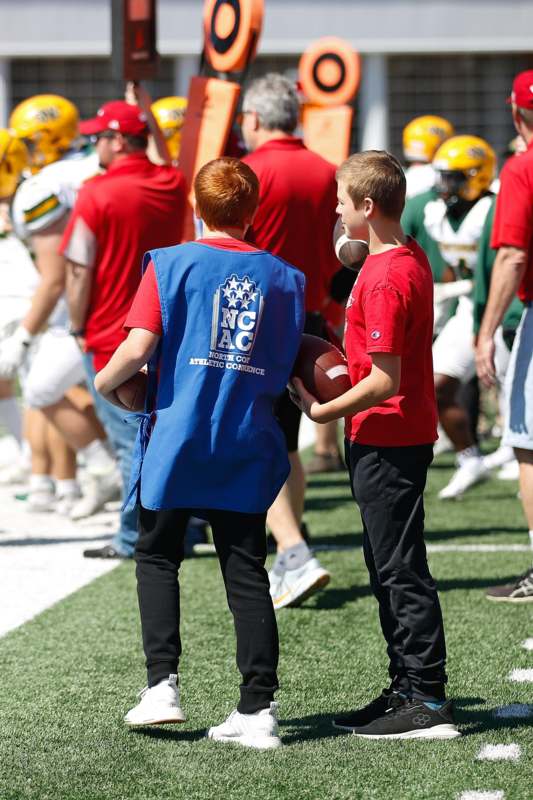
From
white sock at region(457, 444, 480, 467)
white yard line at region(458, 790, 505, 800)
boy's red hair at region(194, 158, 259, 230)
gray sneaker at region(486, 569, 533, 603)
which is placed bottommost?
white sock at region(457, 444, 480, 467)

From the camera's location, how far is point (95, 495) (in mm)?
8633

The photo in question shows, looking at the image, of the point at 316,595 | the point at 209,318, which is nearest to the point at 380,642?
the point at 316,595

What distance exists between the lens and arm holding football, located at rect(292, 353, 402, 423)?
4.06 m

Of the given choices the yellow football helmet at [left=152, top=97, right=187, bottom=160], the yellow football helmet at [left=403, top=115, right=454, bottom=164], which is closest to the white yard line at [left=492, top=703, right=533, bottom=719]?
the yellow football helmet at [left=152, top=97, right=187, bottom=160]

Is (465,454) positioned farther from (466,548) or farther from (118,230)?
(118,230)

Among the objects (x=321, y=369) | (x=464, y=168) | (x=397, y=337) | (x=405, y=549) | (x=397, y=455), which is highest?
(x=464, y=168)

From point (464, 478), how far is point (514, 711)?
15.8 ft

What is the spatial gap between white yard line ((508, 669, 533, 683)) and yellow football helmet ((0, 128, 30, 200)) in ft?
15.5

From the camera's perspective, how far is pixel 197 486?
4.18 meters

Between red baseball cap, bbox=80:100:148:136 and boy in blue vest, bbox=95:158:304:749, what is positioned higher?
red baseball cap, bbox=80:100:148:136

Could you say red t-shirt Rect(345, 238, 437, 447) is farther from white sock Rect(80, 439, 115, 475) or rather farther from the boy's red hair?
white sock Rect(80, 439, 115, 475)

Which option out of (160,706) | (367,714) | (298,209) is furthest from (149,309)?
(298,209)

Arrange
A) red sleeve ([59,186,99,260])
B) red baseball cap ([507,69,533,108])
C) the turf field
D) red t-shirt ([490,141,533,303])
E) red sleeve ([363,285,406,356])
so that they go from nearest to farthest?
the turf field, red sleeve ([363,285,406,356]), red t-shirt ([490,141,533,303]), red baseball cap ([507,69,533,108]), red sleeve ([59,186,99,260])

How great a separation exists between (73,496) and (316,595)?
2.81 meters
